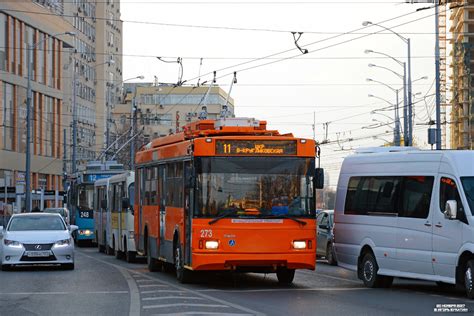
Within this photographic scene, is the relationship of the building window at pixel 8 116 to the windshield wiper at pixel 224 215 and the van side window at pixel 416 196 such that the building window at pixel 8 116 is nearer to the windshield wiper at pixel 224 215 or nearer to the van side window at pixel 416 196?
the windshield wiper at pixel 224 215

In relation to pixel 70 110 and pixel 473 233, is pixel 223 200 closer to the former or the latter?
pixel 473 233

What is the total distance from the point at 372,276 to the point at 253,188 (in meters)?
2.77

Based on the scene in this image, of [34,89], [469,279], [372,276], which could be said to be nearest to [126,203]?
[372,276]

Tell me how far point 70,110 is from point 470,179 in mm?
78569

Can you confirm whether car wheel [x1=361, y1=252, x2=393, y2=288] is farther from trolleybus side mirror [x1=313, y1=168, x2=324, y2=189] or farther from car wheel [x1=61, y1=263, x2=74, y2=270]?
car wheel [x1=61, y1=263, x2=74, y2=270]

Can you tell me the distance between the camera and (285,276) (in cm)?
2092

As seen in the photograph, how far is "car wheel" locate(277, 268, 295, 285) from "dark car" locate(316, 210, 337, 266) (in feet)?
29.0

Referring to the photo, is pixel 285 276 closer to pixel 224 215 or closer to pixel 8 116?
pixel 224 215

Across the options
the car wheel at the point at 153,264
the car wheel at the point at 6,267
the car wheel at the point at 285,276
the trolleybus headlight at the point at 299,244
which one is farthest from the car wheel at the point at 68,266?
the trolleybus headlight at the point at 299,244

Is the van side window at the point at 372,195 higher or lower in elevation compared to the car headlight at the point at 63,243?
higher

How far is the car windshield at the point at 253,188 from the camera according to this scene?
1942 centimetres

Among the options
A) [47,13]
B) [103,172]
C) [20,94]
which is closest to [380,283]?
[103,172]

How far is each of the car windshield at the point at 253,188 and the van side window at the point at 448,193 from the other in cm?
278

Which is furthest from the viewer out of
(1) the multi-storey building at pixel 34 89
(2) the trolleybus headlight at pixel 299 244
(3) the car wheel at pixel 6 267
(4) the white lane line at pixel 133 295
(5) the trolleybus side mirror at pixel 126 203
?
(1) the multi-storey building at pixel 34 89
